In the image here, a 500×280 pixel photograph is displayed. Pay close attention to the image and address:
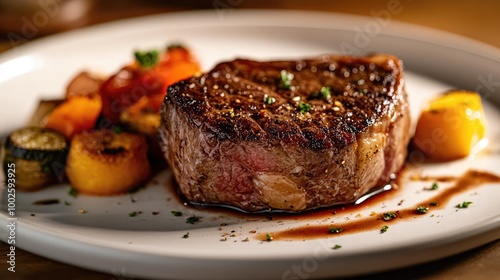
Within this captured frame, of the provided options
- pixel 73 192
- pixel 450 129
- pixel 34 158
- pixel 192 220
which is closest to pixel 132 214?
pixel 192 220

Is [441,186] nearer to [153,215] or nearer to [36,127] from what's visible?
[153,215]

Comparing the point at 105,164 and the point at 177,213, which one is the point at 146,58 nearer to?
the point at 105,164

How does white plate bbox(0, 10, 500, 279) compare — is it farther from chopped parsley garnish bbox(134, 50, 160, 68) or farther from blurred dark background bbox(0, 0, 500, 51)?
chopped parsley garnish bbox(134, 50, 160, 68)

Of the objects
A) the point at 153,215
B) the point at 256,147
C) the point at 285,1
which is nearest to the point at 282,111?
the point at 256,147

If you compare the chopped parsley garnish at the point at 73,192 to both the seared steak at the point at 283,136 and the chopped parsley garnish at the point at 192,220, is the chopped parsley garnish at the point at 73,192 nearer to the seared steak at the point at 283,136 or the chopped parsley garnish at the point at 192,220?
the seared steak at the point at 283,136

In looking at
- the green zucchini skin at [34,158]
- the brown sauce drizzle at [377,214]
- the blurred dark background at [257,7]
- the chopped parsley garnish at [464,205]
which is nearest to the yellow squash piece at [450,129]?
the brown sauce drizzle at [377,214]

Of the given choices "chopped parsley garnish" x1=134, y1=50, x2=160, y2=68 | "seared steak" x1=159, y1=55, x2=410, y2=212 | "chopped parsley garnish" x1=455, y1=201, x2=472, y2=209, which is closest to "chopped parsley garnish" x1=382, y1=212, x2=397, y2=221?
"seared steak" x1=159, y1=55, x2=410, y2=212
